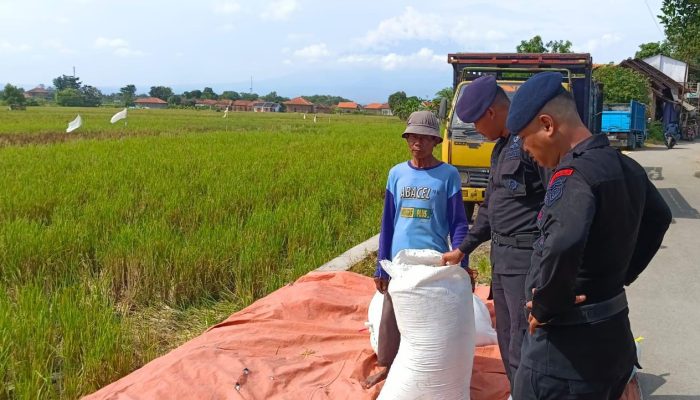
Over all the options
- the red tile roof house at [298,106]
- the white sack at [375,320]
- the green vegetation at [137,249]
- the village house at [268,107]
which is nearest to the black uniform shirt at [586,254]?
the white sack at [375,320]

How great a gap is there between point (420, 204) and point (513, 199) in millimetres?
616

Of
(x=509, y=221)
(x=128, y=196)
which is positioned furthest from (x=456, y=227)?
(x=128, y=196)

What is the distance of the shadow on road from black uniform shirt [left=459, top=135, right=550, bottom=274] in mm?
1446

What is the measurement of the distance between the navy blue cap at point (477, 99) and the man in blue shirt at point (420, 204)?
0.36m

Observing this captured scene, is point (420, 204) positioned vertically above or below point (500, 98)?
below

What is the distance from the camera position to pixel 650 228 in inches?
82.8

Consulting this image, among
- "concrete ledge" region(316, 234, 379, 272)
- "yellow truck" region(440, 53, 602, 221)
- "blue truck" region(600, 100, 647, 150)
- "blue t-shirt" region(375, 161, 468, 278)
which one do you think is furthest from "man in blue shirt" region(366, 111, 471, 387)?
"blue truck" region(600, 100, 647, 150)

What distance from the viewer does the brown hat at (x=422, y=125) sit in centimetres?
322

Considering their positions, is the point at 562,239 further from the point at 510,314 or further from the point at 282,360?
the point at 282,360

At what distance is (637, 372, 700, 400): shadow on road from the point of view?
3.50m

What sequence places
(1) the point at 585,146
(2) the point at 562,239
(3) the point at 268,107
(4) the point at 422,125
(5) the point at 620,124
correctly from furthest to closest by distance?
(3) the point at 268,107 → (5) the point at 620,124 → (4) the point at 422,125 → (1) the point at 585,146 → (2) the point at 562,239

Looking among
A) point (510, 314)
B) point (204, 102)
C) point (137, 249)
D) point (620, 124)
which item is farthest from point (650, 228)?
point (204, 102)

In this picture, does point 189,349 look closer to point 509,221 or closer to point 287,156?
point 509,221

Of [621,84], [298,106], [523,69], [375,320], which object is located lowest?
[375,320]
